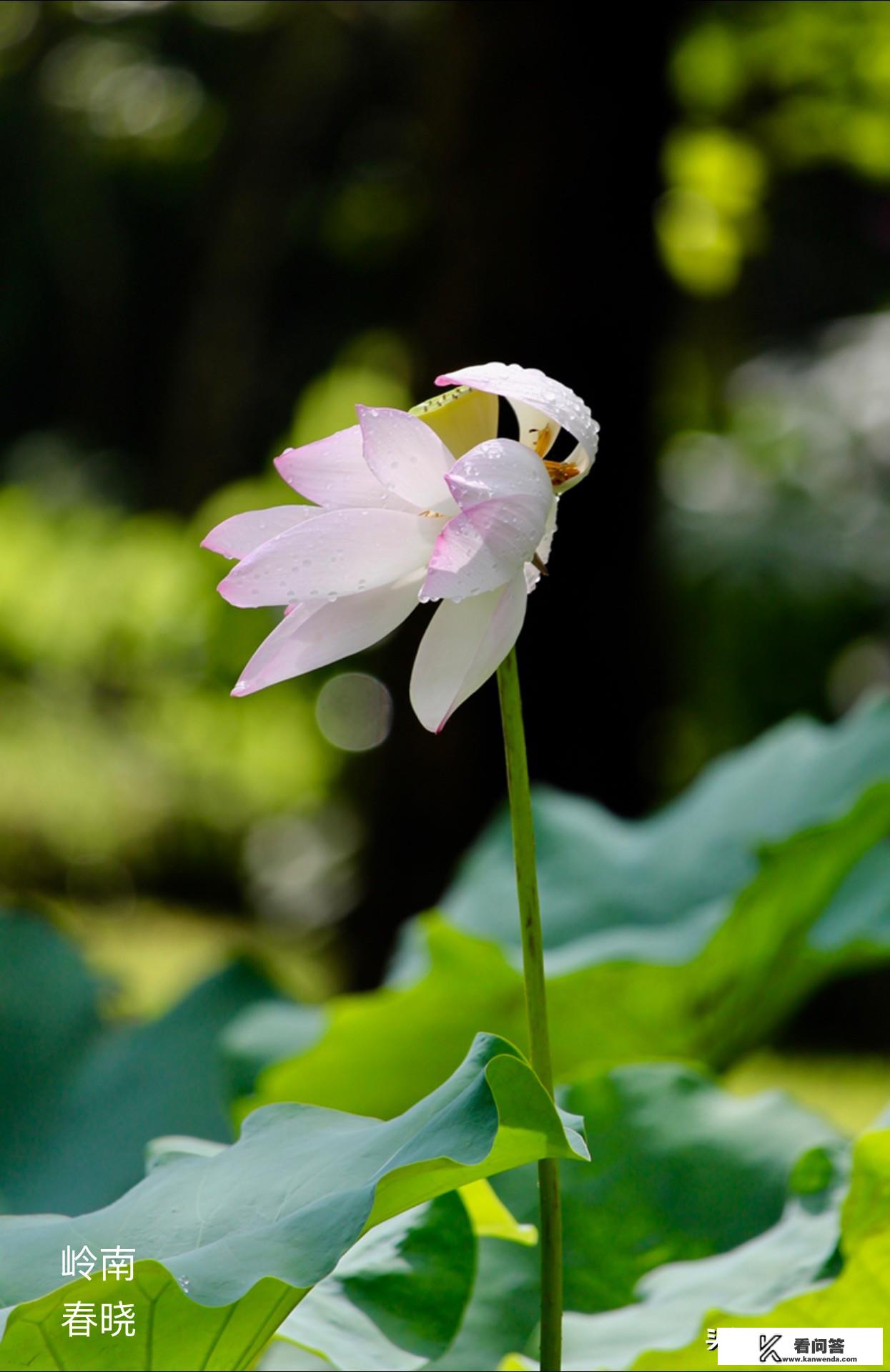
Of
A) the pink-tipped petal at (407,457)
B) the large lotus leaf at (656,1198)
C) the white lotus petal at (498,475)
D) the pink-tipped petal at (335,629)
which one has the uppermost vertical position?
the pink-tipped petal at (407,457)

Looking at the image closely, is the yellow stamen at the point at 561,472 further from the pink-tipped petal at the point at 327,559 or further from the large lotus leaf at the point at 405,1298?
the large lotus leaf at the point at 405,1298

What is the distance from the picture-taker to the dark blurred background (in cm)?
166

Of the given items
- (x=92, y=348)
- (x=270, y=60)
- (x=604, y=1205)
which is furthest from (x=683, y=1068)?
(x=92, y=348)

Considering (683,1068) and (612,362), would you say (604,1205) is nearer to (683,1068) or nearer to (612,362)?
(683,1068)

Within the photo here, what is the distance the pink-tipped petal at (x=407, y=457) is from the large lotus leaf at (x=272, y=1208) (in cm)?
14

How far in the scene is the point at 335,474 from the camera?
0.37 metres

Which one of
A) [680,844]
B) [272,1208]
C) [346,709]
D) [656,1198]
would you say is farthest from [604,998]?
[346,709]

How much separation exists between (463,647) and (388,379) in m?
3.17

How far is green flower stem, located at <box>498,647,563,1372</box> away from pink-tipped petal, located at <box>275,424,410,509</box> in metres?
0.06

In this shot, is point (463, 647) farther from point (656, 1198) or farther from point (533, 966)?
point (656, 1198)

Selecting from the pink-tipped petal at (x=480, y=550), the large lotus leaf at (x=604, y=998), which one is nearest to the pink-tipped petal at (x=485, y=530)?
the pink-tipped petal at (x=480, y=550)

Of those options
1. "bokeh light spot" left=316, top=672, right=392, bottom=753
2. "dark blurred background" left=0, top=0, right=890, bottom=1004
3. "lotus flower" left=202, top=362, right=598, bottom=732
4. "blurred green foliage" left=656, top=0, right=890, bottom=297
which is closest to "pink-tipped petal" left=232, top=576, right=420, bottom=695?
"lotus flower" left=202, top=362, right=598, bottom=732

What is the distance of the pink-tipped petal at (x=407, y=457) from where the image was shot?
34 centimetres

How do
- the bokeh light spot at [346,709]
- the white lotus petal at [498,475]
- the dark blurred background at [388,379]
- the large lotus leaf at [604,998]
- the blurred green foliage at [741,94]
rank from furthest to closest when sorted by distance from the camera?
1. the bokeh light spot at [346,709]
2. the blurred green foliage at [741,94]
3. the dark blurred background at [388,379]
4. the large lotus leaf at [604,998]
5. the white lotus petal at [498,475]
